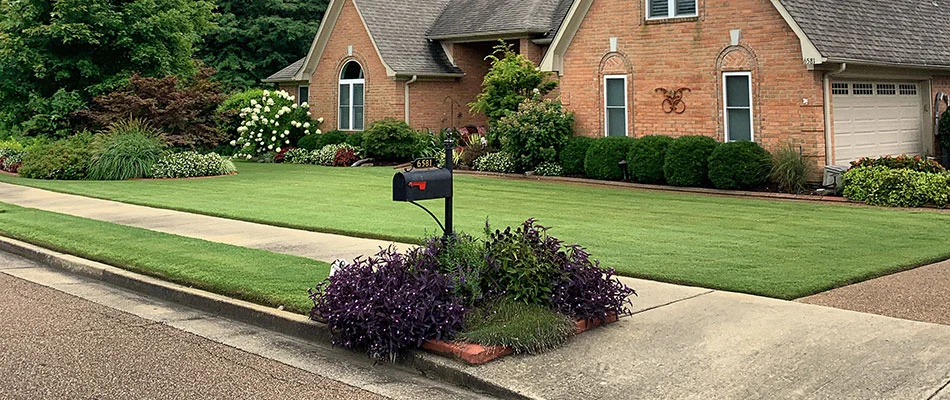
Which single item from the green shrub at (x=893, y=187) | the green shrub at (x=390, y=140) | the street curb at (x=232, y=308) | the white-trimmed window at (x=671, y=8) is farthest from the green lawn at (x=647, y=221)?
the green shrub at (x=390, y=140)

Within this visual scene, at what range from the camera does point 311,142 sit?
30.5 meters

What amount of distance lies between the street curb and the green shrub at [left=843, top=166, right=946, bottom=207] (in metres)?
12.6

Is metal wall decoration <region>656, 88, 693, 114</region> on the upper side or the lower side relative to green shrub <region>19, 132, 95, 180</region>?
upper

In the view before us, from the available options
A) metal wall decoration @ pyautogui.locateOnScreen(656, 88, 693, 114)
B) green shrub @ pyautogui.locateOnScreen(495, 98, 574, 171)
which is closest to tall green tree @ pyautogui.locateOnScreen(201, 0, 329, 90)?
green shrub @ pyautogui.locateOnScreen(495, 98, 574, 171)

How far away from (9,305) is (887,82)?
19036 millimetres

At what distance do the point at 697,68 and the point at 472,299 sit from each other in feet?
49.0

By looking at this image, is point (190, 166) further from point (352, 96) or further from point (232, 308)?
point (232, 308)

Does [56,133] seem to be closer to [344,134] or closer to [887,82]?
[344,134]

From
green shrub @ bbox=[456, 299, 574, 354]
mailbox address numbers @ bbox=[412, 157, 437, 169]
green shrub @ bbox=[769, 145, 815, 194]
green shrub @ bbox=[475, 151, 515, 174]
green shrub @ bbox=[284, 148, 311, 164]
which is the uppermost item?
green shrub @ bbox=[284, 148, 311, 164]

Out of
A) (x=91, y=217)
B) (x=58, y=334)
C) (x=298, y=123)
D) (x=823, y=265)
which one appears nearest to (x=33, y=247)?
(x=91, y=217)

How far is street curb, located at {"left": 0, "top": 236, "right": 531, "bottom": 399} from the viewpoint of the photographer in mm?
5996

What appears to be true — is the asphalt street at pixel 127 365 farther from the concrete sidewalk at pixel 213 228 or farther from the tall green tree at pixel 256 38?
the tall green tree at pixel 256 38

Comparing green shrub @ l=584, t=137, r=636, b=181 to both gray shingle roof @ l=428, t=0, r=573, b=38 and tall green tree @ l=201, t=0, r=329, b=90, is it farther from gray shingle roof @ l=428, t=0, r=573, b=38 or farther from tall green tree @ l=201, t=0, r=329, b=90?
tall green tree @ l=201, t=0, r=329, b=90

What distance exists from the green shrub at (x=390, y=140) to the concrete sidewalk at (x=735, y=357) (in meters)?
19.8
